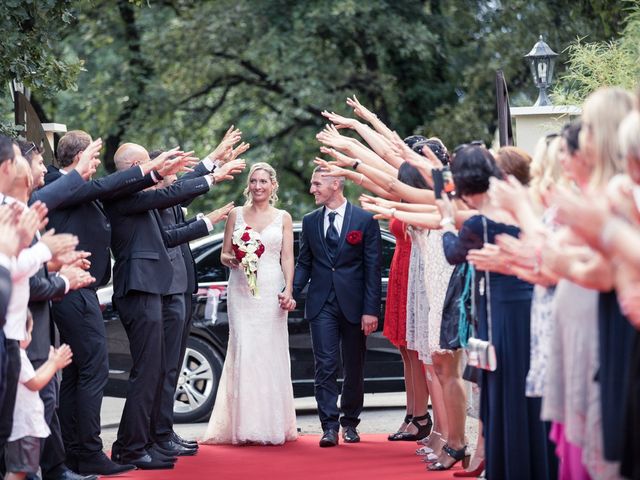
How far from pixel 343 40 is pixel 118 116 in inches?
159

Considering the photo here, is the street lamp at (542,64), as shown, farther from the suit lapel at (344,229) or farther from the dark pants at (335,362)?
the dark pants at (335,362)

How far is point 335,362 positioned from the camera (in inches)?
426

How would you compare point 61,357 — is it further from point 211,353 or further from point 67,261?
point 211,353

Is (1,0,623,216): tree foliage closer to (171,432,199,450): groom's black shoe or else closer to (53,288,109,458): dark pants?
(171,432,199,450): groom's black shoe

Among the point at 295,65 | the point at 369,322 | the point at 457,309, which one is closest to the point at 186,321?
the point at 369,322

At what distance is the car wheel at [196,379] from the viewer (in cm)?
1256

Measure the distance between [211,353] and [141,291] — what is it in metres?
3.34

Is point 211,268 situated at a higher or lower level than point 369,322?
higher

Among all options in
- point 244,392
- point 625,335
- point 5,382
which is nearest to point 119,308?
point 244,392

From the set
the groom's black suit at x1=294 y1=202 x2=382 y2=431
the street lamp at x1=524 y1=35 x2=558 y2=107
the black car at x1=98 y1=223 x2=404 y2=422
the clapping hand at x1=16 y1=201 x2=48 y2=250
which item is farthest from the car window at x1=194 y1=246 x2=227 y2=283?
the clapping hand at x1=16 y1=201 x2=48 y2=250

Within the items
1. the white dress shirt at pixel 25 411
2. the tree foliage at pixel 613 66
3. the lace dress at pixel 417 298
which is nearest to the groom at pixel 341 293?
the lace dress at pixel 417 298

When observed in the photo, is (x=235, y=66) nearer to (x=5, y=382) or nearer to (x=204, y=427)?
(x=204, y=427)

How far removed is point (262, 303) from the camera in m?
11.0

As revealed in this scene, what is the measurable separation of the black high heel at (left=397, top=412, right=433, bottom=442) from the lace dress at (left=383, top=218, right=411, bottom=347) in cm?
66
